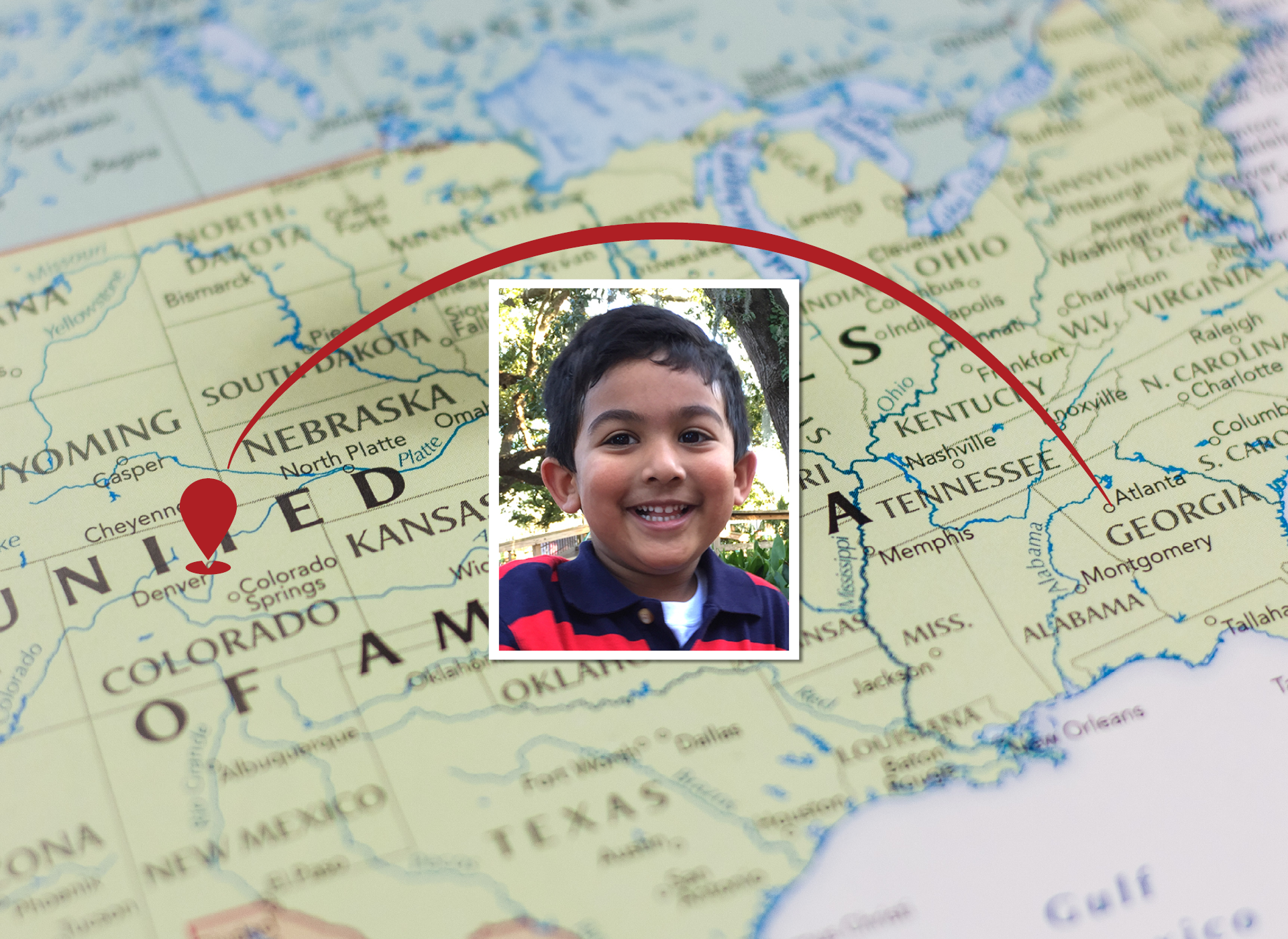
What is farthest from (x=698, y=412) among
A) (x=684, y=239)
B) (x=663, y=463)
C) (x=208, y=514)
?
(x=208, y=514)

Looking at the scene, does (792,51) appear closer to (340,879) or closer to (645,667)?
(645,667)

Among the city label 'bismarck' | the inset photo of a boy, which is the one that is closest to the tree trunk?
the inset photo of a boy

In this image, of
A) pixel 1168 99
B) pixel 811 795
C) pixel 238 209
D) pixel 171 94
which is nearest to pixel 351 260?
pixel 238 209

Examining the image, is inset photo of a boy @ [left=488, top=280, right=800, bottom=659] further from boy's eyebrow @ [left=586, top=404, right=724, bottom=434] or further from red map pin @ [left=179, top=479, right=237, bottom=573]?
red map pin @ [left=179, top=479, right=237, bottom=573]

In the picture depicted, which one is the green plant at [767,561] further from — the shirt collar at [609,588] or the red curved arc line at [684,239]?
the red curved arc line at [684,239]

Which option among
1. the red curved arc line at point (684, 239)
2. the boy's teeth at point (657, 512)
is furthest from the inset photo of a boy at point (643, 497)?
the red curved arc line at point (684, 239)

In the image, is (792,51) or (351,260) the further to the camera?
(792,51)

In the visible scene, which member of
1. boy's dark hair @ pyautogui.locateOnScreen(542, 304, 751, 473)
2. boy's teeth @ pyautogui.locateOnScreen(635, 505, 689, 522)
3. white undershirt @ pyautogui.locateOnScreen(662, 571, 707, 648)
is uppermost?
boy's dark hair @ pyautogui.locateOnScreen(542, 304, 751, 473)

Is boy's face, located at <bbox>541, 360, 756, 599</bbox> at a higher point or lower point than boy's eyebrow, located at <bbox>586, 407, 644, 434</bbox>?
lower
